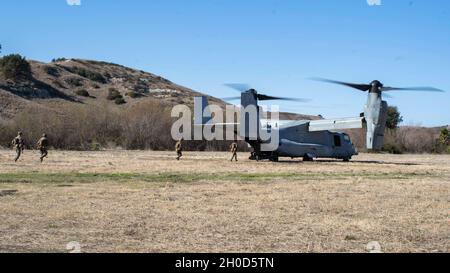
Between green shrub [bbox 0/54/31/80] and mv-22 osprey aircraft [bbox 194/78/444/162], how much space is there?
51720 mm

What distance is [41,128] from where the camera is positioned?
173 ft

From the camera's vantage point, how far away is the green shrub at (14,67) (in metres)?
82.8

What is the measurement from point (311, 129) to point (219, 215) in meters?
25.3

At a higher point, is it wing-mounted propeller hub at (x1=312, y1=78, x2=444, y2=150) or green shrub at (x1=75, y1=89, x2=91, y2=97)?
green shrub at (x1=75, y1=89, x2=91, y2=97)

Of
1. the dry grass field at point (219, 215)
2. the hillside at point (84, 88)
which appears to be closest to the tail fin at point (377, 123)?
the dry grass field at point (219, 215)

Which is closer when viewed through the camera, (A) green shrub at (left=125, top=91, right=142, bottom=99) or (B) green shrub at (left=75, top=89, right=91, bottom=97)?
(B) green shrub at (left=75, top=89, right=91, bottom=97)


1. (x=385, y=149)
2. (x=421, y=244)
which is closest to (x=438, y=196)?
(x=421, y=244)

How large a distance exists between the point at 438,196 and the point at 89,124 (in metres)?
44.5

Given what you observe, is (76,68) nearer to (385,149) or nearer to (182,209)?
(385,149)

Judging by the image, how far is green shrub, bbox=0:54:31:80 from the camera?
8281 centimetres

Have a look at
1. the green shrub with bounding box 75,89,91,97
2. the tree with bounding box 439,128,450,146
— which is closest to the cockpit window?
the tree with bounding box 439,128,450,146

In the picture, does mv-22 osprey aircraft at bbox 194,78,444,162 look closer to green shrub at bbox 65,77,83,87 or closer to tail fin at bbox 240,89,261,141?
tail fin at bbox 240,89,261,141

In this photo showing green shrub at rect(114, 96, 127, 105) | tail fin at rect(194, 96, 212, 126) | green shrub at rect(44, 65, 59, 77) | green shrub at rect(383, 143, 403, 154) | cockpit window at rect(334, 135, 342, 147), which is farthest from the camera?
green shrub at rect(44, 65, 59, 77)
